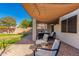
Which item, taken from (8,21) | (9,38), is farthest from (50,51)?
(9,38)

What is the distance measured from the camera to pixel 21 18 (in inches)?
663

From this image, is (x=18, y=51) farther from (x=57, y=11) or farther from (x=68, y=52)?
(x=57, y=11)

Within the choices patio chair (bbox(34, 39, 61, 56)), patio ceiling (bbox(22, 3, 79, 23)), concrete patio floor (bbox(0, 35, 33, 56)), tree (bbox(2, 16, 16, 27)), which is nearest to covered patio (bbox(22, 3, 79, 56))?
patio ceiling (bbox(22, 3, 79, 23))

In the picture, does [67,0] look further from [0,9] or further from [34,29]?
[0,9]

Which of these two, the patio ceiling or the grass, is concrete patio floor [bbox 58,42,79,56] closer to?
the patio ceiling

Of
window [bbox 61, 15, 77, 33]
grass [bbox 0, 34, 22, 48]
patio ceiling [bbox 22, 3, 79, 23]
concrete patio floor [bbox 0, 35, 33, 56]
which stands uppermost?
patio ceiling [bbox 22, 3, 79, 23]

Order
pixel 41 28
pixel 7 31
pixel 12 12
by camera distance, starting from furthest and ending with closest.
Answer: pixel 41 28, pixel 12 12, pixel 7 31

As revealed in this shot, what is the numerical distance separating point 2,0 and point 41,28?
733 inches

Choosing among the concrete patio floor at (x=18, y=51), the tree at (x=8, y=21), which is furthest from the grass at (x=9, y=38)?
the concrete patio floor at (x=18, y=51)

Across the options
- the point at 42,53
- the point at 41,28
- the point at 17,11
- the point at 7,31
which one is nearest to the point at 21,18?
the point at 17,11

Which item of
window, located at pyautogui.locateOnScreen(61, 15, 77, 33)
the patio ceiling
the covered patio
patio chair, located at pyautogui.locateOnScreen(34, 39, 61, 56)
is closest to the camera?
patio chair, located at pyautogui.locateOnScreen(34, 39, 61, 56)

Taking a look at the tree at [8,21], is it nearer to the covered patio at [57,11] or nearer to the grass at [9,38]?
the grass at [9,38]

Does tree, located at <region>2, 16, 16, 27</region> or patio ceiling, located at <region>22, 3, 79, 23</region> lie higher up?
patio ceiling, located at <region>22, 3, 79, 23</region>

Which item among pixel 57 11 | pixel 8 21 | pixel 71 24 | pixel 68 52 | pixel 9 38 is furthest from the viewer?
pixel 9 38
